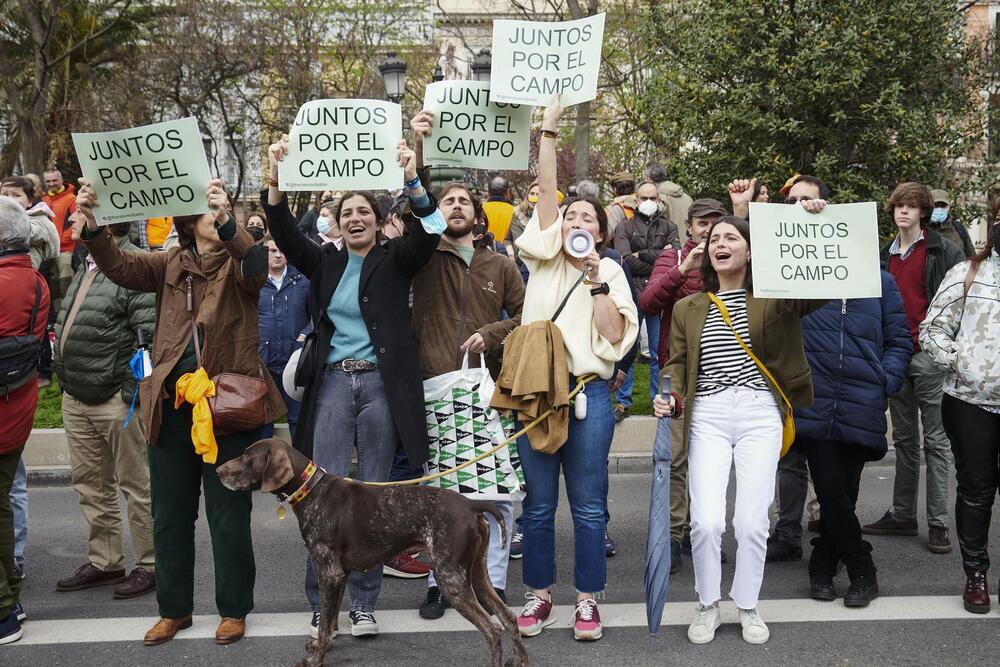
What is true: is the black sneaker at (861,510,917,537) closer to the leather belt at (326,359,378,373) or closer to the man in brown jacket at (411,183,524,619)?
the man in brown jacket at (411,183,524,619)

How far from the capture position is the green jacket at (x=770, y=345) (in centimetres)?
513

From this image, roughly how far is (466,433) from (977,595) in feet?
9.36

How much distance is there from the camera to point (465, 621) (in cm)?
536

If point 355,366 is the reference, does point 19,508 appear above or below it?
below

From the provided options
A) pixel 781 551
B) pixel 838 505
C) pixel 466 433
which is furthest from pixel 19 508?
pixel 838 505

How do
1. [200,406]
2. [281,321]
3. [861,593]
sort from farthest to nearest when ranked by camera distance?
[281,321] < [861,593] < [200,406]

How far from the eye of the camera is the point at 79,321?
593 centimetres

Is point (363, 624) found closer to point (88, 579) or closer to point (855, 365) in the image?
point (88, 579)

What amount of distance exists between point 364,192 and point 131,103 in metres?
20.4

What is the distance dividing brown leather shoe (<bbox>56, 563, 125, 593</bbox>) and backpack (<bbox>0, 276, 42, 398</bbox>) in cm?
144

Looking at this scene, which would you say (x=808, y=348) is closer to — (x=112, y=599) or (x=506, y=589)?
(x=506, y=589)

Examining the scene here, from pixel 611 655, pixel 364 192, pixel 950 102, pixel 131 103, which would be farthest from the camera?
pixel 131 103

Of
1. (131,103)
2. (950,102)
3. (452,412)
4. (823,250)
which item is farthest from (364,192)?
(131,103)

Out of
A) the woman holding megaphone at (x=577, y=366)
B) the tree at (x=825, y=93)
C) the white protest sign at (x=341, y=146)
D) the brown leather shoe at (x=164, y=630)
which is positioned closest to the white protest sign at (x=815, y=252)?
the woman holding megaphone at (x=577, y=366)
